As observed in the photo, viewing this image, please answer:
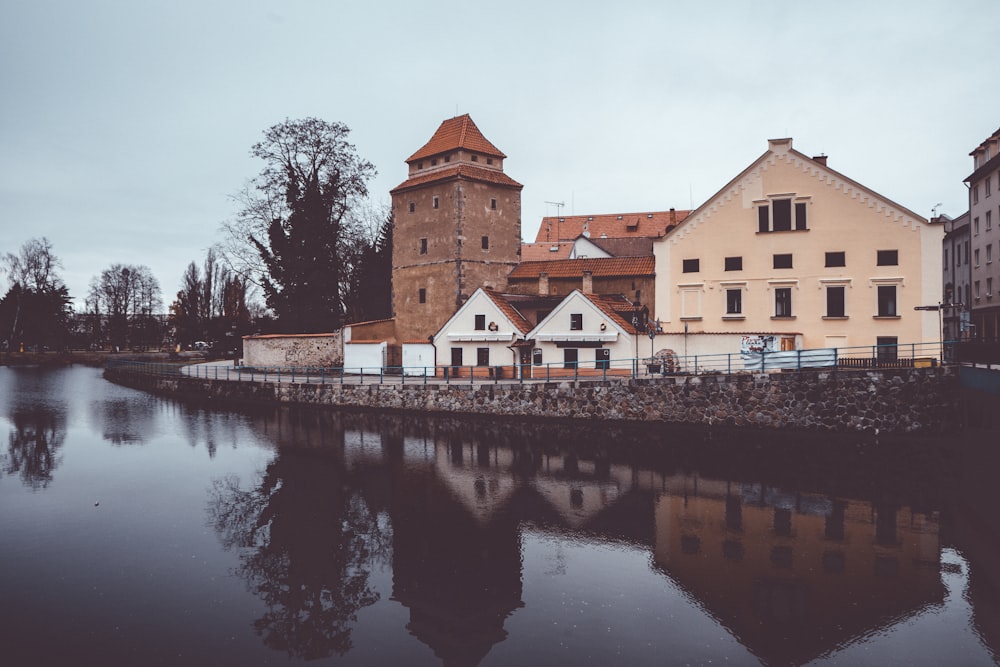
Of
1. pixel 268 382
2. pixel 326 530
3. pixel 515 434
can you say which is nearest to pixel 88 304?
pixel 268 382

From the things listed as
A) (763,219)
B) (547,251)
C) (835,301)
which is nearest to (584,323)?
(763,219)

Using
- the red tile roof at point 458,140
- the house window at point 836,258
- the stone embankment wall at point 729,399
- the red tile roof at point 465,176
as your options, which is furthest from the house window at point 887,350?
the red tile roof at point 458,140

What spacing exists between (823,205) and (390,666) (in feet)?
87.2

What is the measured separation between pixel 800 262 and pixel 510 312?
43.2ft

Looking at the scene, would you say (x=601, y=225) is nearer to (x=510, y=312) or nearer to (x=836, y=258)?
(x=510, y=312)

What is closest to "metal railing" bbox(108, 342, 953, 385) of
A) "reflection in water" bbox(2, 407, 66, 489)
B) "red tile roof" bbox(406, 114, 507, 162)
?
"reflection in water" bbox(2, 407, 66, 489)

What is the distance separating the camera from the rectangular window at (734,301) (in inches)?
1144

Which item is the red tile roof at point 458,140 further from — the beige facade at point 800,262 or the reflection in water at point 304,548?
the reflection in water at point 304,548

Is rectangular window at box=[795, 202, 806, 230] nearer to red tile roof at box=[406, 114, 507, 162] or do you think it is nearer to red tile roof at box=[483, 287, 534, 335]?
red tile roof at box=[483, 287, 534, 335]

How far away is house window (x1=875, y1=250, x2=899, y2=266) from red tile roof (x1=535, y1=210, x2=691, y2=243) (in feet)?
103

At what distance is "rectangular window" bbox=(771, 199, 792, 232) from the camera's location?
92.4 feet

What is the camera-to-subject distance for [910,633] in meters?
8.55

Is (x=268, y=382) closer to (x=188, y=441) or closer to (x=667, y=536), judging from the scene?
(x=188, y=441)

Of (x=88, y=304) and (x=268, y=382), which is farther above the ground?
(x=88, y=304)
